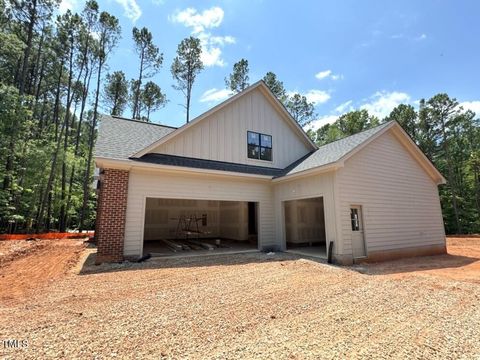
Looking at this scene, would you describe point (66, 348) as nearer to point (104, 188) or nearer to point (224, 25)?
point (104, 188)

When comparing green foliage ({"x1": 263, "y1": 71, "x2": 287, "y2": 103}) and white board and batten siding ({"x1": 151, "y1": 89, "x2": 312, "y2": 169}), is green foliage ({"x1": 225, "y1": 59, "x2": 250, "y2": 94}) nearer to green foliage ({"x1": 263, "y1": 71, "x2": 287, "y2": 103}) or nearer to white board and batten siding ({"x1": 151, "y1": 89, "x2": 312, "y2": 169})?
green foliage ({"x1": 263, "y1": 71, "x2": 287, "y2": 103})

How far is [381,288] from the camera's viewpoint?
17.7ft

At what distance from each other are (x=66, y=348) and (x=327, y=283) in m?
5.09

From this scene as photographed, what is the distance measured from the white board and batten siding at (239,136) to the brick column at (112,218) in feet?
6.52

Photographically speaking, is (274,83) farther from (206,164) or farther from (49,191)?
(49,191)

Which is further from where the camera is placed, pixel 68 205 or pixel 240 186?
pixel 68 205

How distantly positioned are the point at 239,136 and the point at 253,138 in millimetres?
807

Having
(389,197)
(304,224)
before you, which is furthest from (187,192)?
(389,197)

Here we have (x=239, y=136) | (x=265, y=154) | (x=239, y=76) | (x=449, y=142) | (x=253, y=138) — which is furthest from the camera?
(x=449, y=142)

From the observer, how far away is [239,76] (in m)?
25.1

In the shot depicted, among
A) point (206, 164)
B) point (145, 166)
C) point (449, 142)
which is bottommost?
point (145, 166)

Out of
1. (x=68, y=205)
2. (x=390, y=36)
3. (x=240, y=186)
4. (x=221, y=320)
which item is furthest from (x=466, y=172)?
(x=68, y=205)

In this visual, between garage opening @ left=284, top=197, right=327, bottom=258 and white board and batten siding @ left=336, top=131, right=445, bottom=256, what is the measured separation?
3453mm

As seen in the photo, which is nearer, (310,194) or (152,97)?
(310,194)
